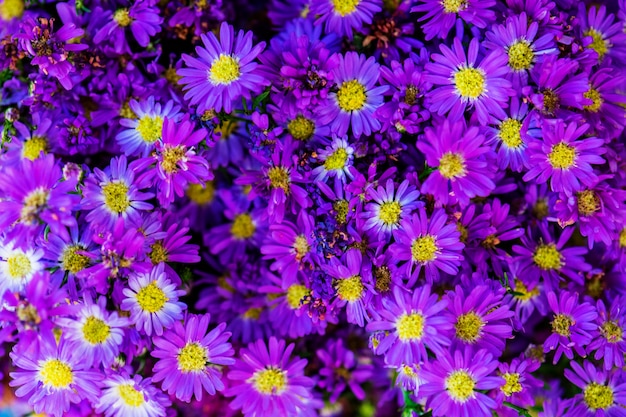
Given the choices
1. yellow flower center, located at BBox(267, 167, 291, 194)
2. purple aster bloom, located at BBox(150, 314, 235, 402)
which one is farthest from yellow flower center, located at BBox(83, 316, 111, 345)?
yellow flower center, located at BBox(267, 167, 291, 194)

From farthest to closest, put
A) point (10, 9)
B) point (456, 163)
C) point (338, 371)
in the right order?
point (338, 371), point (10, 9), point (456, 163)

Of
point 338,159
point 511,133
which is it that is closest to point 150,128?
point 338,159

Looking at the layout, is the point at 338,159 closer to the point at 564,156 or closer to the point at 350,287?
the point at 350,287

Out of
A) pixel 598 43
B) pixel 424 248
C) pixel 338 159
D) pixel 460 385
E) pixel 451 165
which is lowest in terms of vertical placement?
pixel 460 385

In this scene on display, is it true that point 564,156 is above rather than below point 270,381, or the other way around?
above

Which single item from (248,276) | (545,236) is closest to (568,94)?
(545,236)

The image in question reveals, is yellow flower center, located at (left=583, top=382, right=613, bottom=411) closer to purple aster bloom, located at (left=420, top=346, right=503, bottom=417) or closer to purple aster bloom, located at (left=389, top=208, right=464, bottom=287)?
purple aster bloom, located at (left=420, top=346, right=503, bottom=417)
